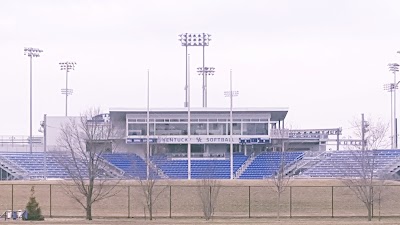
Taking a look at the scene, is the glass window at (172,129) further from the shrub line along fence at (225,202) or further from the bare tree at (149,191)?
the bare tree at (149,191)

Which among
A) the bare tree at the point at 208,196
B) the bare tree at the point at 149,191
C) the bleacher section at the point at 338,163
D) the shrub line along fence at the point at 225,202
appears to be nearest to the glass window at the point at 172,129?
the bleacher section at the point at 338,163

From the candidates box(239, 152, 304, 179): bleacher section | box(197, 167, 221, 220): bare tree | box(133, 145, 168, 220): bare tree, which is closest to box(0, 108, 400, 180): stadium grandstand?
box(239, 152, 304, 179): bleacher section

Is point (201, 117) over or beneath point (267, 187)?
over

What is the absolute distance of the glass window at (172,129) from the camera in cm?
8912

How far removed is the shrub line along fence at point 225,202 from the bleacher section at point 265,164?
2007 centimetres

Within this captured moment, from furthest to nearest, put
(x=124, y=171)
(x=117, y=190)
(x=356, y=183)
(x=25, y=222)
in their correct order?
1. (x=124, y=171)
2. (x=117, y=190)
3. (x=356, y=183)
4. (x=25, y=222)

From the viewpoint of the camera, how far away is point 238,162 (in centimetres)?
8831

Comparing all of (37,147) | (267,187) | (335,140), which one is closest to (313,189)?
(267,187)

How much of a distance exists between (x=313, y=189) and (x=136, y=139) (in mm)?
29536

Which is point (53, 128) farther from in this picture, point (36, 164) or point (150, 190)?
point (150, 190)

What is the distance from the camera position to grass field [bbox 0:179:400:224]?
54.3 metres

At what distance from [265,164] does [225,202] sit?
2836 centimetres

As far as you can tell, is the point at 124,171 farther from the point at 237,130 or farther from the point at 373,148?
the point at 373,148

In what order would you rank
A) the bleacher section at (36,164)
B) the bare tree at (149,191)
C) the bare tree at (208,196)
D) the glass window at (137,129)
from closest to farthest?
the bare tree at (208,196), the bare tree at (149,191), the bleacher section at (36,164), the glass window at (137,129)
